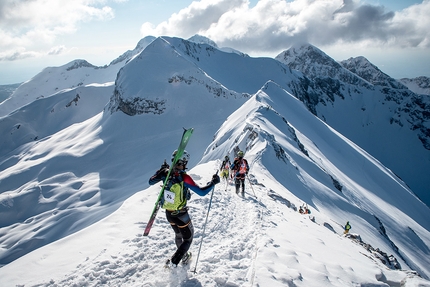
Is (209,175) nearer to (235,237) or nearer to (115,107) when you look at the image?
(235,237)

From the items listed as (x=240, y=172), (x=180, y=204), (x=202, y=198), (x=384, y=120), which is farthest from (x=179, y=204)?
(x=384, y=120)

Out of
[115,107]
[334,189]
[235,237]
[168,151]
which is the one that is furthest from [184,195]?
[115,107]

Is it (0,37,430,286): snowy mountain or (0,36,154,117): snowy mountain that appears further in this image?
(0,36,154,117): snowy mountain

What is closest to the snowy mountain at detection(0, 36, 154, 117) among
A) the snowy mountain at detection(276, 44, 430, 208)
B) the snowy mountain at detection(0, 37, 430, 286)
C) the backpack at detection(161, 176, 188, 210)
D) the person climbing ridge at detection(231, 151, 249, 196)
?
the snowy mountain at detection(0, 37, 430, 286)

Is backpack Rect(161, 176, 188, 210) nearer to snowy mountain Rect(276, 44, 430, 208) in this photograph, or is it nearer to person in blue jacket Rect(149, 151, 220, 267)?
person in blue jacket Rect(149, 151, 220, 267)

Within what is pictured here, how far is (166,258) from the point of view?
647 centimetres

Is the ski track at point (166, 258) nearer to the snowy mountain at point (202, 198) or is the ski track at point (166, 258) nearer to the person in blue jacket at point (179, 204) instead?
the snowy mountain at point (202, 198)

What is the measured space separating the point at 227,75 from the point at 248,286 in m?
109

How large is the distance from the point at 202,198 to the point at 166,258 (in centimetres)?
496

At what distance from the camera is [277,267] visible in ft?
19.8

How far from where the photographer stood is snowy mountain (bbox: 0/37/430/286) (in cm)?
622

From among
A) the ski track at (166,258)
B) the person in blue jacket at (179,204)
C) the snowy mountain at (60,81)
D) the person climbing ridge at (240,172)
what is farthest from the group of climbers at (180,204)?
the snowy mountain at (60,81)

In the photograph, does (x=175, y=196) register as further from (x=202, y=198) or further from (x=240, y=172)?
(x=240, y=172)

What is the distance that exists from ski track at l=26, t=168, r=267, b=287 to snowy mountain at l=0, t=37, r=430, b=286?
0.03m
